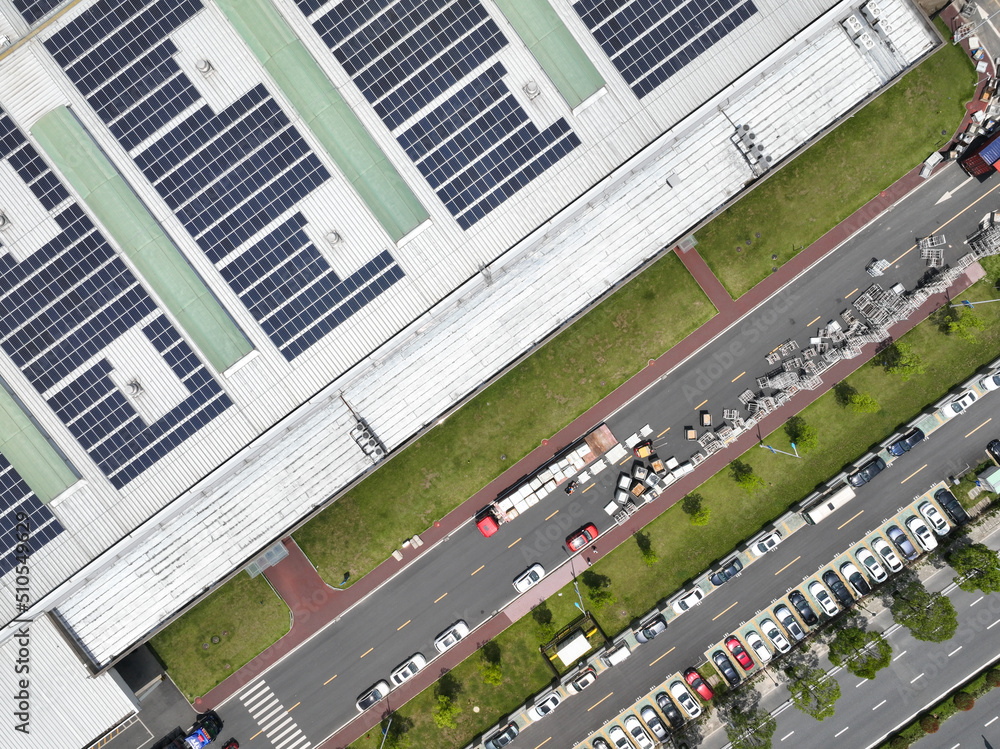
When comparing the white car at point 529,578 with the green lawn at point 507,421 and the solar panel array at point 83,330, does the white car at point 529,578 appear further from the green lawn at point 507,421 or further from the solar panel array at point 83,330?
the solar panel array at point 83,330

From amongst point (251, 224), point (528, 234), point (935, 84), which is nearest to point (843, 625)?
point (528, 234)

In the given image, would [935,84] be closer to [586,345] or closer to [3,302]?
[586,345]

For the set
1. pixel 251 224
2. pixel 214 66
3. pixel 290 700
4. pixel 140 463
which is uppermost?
pixel 214 66

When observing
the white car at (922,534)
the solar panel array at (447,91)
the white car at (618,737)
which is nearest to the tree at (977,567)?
the white car at (922,534)

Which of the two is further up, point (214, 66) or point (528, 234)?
point (214, 66)

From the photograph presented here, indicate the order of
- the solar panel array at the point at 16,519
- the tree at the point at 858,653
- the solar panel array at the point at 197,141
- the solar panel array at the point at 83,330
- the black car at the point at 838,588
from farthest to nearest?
the black car at the point at 838,588
the tree at the point at 858,653
the solar panel array at the point at 16,519
the solar panel array at the point at 83,330
the solar panel array at the point at 197,141

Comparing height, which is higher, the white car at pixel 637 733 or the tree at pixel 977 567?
the white car at pixel 637 733

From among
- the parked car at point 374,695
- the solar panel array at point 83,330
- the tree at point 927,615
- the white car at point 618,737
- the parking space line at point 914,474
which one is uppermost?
the solar panel array at point 83,330
